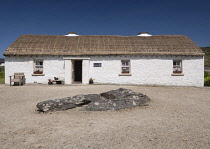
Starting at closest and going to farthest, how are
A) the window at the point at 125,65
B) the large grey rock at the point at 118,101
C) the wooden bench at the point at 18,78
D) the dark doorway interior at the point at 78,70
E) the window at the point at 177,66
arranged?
the large grey rock at the point at 118,101
the wooden bench at the point at 18,78
the window at the point at 177,66
the window at the point at 125,65
the dark doorway interior at the point at 78,70

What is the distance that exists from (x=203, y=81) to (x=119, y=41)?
359 inches

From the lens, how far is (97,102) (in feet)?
Answer: 23.0

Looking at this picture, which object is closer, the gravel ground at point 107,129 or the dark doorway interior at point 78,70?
the gravel ground at point 107,129

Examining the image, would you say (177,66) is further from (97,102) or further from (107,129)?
(107,129)

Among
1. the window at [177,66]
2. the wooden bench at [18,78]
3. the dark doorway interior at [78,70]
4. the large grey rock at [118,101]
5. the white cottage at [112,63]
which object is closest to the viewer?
the large grey rock at [118,101]

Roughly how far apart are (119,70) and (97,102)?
938 centimetres

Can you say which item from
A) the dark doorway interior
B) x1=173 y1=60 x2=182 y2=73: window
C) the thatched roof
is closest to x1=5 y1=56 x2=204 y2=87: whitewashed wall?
x1=173 y1=60 x2=182 y2=73: window

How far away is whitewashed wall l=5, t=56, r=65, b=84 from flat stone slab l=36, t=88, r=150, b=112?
925cm

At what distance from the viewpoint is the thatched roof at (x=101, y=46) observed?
1586 cm

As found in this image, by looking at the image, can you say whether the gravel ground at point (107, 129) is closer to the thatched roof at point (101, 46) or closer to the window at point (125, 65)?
the window at point (125, 65)

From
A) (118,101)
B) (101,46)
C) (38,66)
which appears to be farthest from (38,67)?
(118,101)

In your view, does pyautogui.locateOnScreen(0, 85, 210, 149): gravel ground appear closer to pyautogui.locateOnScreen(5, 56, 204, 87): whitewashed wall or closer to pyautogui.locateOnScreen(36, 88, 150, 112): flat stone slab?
pyautogui.locateOnScreen(36, 88, 150, 112): flat stone slab

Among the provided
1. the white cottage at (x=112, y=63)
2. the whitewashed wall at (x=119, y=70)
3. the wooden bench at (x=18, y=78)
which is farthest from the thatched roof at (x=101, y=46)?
the wooden bench at (x=18, y=78)

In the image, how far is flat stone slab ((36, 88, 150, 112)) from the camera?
21.7 feet
